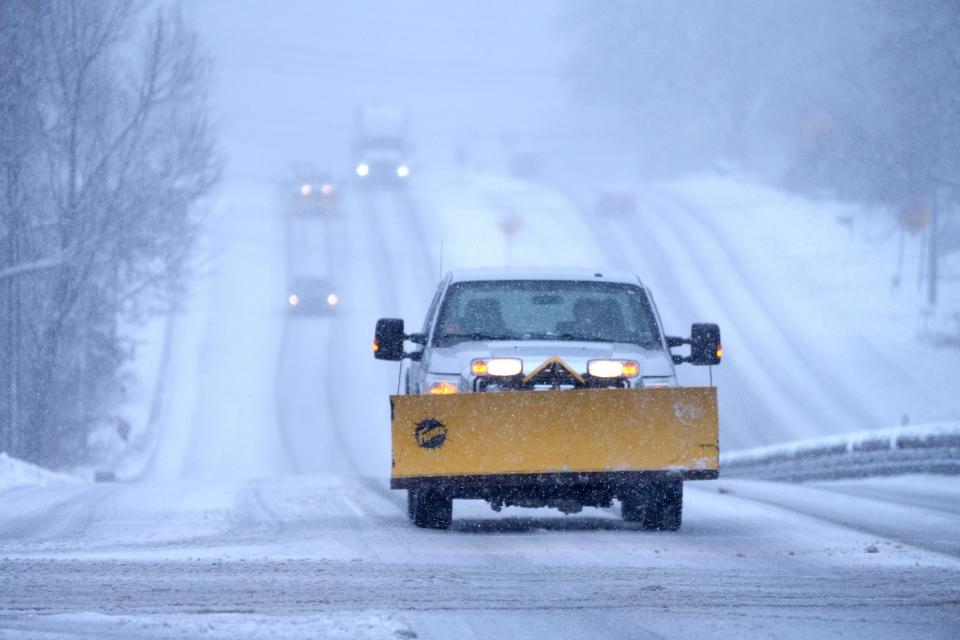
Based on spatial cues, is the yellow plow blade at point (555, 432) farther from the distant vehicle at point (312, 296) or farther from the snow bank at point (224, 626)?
the distant vehicle at point (312, 296)

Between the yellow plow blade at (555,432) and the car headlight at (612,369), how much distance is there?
41cm

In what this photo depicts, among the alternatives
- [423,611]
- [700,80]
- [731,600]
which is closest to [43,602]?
[423,611]

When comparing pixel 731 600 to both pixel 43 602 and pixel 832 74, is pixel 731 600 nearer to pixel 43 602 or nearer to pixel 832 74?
pixel 43 602

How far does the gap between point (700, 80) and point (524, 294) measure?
74063 millimetres

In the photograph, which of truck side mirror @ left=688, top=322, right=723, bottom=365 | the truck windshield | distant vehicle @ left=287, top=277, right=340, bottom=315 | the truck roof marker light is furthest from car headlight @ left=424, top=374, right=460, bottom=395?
distant vehicle @ left=287, top=277, right=340, bottom=315

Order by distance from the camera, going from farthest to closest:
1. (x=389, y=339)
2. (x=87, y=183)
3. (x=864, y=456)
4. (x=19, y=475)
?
(x=87, y=183)
(x=864, y=456)
(x=19, y=475)
(x=389, y=339)

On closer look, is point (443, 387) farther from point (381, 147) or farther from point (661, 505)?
point (381, 147)

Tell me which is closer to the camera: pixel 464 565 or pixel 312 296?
pixel 464 565

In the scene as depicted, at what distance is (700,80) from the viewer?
8394cm

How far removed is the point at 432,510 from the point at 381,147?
59540 mm

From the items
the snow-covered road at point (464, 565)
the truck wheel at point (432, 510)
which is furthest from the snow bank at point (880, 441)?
the truck wheel at point (432, 510)

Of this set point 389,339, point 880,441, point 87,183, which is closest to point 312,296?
point 87,183

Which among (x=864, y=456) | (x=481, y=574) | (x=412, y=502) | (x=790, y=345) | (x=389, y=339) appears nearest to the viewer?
(x=481, y=574)

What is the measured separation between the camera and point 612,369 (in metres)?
10.7
